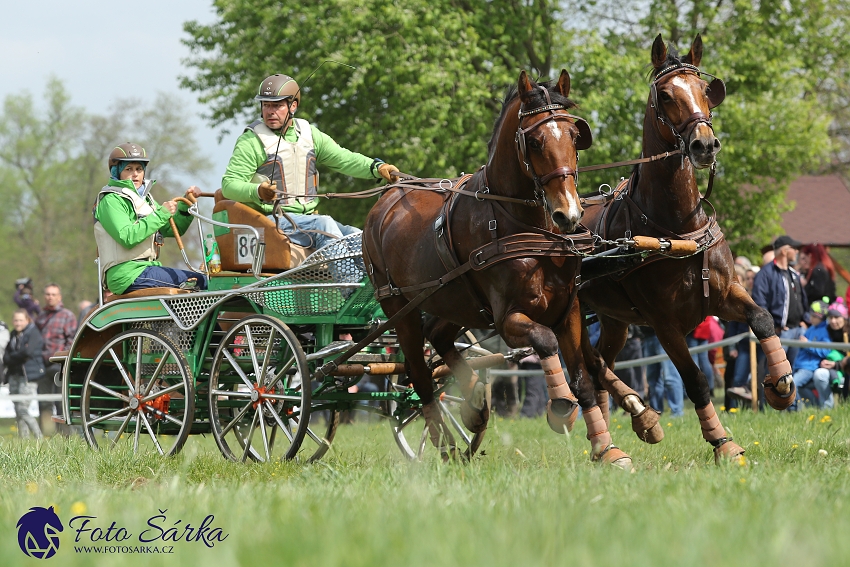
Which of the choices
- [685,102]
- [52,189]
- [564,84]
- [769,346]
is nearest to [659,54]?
[685,102]

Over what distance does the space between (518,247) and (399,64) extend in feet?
44.4

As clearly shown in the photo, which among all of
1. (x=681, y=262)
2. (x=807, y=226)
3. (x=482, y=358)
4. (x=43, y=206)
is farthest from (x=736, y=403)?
(x=43, y=206)

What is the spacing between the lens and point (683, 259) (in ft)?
20.0

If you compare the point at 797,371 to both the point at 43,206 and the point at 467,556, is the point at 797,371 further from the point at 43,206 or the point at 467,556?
the point at 43,206

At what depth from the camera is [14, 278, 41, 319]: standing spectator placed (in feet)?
49.0

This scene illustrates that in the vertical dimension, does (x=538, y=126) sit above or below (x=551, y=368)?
above

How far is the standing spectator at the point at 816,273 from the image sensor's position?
13.4m

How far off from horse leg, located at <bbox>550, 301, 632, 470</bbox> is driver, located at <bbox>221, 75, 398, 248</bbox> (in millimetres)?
1950

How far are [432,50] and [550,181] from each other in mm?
13939

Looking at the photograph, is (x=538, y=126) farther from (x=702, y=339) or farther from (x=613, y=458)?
(x=702, y=339)

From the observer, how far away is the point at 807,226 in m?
31.0

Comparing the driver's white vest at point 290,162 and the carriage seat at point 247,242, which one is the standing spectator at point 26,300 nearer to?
the carriage seat at point 247,242

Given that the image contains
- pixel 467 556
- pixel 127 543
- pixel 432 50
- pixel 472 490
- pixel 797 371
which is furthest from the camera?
pixel 432 50

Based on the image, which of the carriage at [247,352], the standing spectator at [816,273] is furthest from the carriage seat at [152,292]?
the standing spectator at [816,273]
